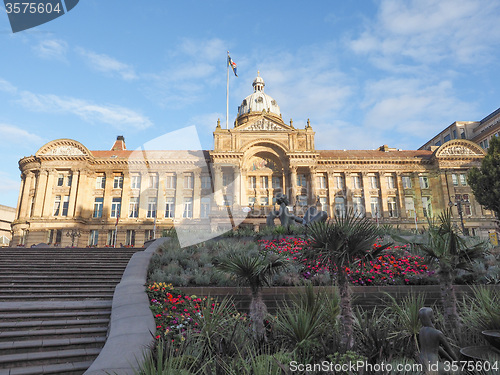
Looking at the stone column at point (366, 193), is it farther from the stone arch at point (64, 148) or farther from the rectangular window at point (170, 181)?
the stone arch at point (64, 148)

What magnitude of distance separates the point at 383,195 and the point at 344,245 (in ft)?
159

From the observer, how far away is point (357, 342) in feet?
20.0

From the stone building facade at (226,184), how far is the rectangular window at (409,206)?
0.17m

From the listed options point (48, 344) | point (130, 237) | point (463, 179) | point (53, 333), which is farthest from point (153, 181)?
point (463, 179)

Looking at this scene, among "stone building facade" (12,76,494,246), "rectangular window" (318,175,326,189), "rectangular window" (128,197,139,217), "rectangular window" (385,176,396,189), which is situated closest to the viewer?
"stone building facade" (12,76,494,246)

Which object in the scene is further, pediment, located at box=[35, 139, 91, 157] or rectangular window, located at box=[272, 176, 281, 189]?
rectangular window, located at box=[272, 176, 281, 189]

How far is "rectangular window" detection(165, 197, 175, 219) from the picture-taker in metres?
50.2

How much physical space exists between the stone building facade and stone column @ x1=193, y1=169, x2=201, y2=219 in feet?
0.52

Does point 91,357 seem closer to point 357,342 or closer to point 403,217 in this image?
point 357,342

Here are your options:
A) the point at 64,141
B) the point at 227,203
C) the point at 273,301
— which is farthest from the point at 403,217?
the point at 64,141

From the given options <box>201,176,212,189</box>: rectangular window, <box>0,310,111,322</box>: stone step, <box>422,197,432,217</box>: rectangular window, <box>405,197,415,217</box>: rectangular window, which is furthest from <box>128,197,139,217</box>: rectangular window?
<box>422,197,432,217</box>: rectangular window

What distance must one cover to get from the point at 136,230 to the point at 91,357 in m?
44.0

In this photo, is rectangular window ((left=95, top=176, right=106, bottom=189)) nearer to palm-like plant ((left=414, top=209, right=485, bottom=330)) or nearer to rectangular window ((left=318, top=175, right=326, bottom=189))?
rectangular window ((left=318, top=175, right=326, bottom=189))

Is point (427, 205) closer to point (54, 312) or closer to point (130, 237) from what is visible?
point (130, 237)
